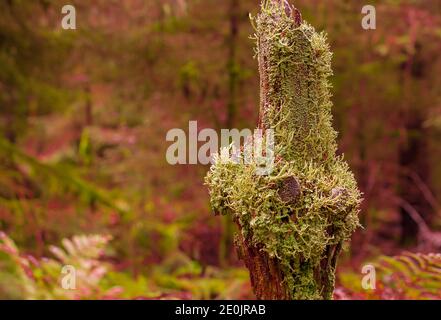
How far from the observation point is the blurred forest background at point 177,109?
6.66 m

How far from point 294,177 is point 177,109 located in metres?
5.48

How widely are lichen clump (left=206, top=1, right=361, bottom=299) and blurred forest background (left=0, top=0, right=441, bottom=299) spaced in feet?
10.2

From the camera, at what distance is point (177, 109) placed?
23.5 ft

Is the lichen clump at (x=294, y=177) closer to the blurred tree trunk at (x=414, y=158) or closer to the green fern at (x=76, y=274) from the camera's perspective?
the green fern at (x=76, y=274)

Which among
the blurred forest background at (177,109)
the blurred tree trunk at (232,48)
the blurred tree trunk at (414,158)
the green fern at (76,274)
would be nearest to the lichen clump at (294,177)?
the green fern at (76,274)

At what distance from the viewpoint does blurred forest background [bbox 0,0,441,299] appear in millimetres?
6664

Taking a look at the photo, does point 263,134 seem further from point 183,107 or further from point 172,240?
point 172,240

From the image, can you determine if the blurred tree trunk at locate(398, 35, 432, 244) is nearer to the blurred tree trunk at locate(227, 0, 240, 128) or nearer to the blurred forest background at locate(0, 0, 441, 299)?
the blurred forest background at locate(0, 0, 441, 299)

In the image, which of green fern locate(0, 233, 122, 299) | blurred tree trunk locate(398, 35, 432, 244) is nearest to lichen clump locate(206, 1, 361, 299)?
green fern locate(0, 233, 122, 299)

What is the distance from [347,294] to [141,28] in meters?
5.53

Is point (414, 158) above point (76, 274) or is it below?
above

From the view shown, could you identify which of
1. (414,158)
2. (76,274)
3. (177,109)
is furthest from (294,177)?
(414,158)

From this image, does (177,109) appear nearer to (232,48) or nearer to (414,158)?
(232,48)

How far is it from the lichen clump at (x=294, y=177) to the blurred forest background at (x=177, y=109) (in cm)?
312
